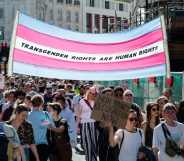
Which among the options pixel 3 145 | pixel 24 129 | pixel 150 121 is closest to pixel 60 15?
pixel 150 121

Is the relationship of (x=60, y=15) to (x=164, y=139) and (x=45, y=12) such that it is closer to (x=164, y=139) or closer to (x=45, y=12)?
(x=45, y=12)

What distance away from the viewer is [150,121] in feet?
31.9

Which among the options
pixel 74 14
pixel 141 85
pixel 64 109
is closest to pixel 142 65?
pixel 64 109

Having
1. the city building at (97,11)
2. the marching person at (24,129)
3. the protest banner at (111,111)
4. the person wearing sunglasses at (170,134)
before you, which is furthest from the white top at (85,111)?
the city building at (97,11)

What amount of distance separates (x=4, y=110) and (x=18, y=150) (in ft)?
10.5

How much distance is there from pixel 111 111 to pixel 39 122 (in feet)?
7.04

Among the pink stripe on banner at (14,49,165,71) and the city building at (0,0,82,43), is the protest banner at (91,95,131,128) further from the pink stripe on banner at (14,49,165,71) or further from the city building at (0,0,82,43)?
the city building at (0,0,82,43)

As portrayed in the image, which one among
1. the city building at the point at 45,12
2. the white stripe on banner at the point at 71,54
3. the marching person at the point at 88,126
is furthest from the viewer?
the city building at the point at 45,12

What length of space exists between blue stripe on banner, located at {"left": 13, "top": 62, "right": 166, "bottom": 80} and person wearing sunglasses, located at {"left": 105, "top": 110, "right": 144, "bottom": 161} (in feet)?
5.94

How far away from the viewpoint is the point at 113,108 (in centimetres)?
852

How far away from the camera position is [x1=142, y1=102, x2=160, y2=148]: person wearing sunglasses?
9578 millimetres

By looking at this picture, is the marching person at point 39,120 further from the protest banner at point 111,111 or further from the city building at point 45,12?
the city building at point 45,12

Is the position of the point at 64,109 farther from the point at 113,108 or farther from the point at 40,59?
the point at 113,108

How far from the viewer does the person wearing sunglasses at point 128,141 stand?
8.50 m
